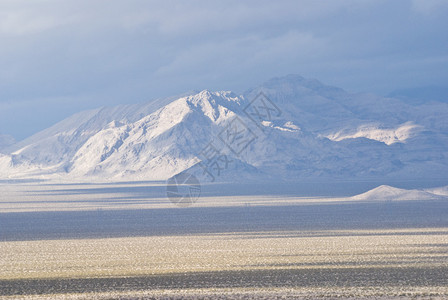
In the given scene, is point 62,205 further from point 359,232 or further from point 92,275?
point 92,275

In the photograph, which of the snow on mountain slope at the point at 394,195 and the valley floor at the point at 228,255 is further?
the snow on mountain slope at the point at 394,195

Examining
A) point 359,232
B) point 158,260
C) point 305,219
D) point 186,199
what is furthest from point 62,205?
point 158,260

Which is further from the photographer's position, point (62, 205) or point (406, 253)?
point (62, 205)

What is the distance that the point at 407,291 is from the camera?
3378cm

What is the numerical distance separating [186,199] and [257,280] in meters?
111

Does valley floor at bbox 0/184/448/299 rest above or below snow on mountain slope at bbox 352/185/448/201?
above

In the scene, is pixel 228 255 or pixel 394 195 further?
pixel 394 195

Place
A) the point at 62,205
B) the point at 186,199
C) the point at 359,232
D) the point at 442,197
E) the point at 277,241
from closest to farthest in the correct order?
the point at 277,241 → the point at 359,232 → the point at 62,205 → the point at 442,197 → the point at 186,199

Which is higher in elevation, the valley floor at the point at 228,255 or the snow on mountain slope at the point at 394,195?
the valley floor at the point at 228,255

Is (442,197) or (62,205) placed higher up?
(62,205)

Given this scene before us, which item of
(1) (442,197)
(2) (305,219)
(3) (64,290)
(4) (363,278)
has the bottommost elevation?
(1) (442,197)

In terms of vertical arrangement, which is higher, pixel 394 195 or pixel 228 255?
pixel 228 255

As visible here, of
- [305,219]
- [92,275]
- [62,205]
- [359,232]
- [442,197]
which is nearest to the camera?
[92,275]

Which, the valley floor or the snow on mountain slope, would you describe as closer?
the valley floor
